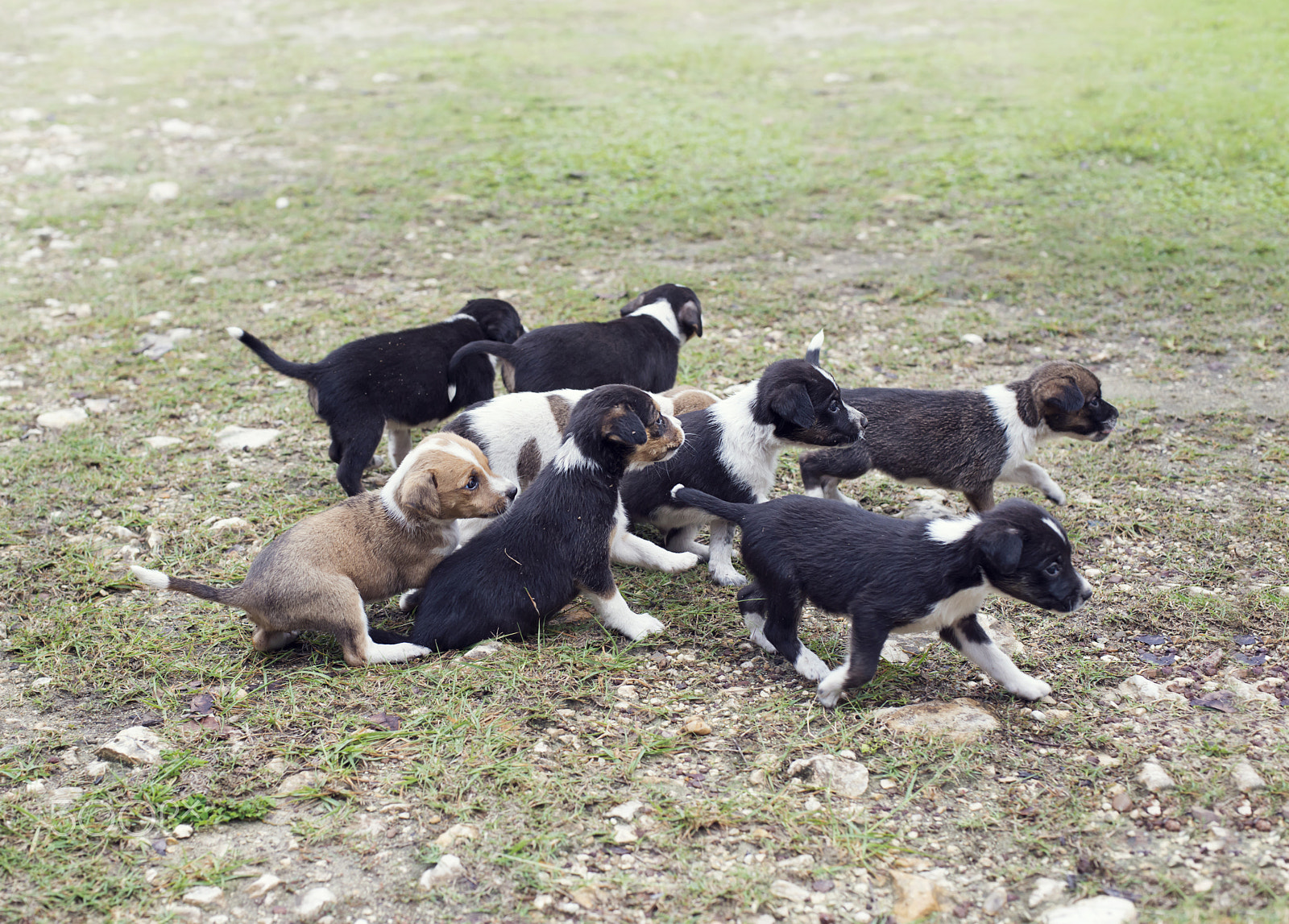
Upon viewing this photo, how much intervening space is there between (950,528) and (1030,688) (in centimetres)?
72

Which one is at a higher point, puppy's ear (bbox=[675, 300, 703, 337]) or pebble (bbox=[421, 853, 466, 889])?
puppy's ear (bbox=[675, 300, 703, 337])

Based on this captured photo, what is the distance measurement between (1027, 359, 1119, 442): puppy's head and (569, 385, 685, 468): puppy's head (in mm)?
2078

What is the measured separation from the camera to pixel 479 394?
21.0ft

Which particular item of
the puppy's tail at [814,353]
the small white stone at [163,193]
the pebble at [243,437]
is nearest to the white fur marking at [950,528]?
the puppy's tail at [814,353]

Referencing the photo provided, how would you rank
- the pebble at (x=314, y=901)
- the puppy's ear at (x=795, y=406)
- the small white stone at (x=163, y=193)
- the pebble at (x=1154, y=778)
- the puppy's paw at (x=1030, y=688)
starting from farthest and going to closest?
1. the small white stone at (x=163, y=193)
2. the puppy's ear at (x=795, y=406)
3. the puppy's paw at (x=1030, y=688)
4. the pebble at (x=1154, y=778)
5. the pebble at (x=314, y=901)

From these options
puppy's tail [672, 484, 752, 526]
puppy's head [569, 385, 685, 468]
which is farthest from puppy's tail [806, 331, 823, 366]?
puppy's tail [672, 484, 752, 526]

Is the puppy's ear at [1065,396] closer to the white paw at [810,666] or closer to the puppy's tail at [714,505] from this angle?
the puppy's tail at [714,505]

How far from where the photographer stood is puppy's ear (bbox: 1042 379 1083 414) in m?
5.65

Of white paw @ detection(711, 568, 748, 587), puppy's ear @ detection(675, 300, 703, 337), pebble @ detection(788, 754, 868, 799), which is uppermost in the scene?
puppy's ear @ detection(675, 300, 703, 337)

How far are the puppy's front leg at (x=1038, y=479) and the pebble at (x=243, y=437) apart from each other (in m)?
4.41

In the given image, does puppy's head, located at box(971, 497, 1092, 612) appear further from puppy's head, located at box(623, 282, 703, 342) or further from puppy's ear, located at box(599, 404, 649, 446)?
puppy's head, located at box(623, 282, 703, 342)

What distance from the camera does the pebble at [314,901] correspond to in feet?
10.5

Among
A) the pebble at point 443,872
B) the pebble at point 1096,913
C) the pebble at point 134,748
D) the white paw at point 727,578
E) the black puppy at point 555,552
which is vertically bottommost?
the white paw at point 727,578

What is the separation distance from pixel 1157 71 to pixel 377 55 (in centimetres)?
1090
